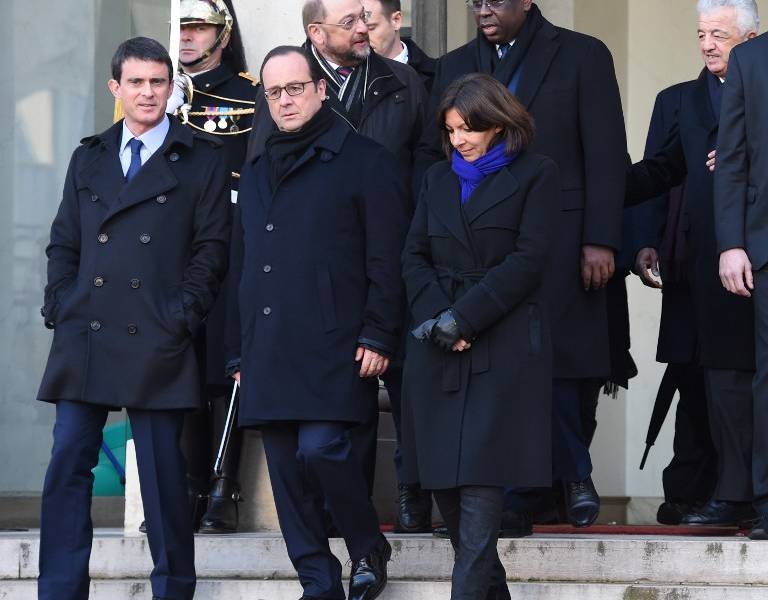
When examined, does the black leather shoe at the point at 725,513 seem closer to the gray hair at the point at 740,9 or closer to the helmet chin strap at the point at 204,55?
the gray hair at the point at 740,9

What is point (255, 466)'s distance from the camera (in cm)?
754

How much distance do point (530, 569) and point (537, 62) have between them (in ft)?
5.90

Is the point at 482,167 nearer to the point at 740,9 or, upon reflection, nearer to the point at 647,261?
the point at 740,9

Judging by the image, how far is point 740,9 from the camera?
6898 millimetres

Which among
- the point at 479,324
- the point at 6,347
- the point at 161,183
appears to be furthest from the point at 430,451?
the point at 6,347

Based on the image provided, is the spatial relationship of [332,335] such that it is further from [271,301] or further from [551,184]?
[551,184]

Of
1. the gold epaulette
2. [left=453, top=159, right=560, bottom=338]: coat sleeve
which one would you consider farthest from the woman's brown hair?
the gold epaulette

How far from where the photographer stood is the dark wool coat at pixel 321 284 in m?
6.16

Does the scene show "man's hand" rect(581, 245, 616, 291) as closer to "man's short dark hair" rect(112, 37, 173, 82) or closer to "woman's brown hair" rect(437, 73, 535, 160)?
"woman's brown hair" rect(437, 73, 535, 160)

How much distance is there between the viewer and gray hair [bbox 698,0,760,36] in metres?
6.89

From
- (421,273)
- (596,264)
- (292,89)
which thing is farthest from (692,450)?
(292,89)

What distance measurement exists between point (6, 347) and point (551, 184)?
3283mm

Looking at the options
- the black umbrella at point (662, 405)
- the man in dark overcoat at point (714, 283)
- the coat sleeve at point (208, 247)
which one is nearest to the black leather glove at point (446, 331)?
the coat sleeve at point (208, 247)

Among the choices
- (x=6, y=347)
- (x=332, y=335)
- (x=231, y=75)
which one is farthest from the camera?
(x=6, y=347)
